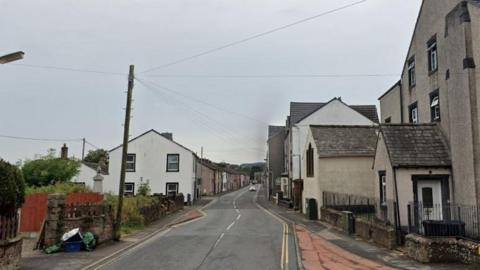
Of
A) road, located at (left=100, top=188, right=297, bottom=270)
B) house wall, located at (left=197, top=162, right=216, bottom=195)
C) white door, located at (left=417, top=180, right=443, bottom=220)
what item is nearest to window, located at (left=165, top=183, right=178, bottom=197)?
house wall, located at (left=197, top=162, right=216, bottom=195)

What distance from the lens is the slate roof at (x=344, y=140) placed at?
33.3m

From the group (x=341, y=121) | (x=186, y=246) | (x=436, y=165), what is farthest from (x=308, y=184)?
(x=186, y=246)

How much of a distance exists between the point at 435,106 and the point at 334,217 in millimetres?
9524

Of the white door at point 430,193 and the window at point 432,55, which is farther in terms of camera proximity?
the window at point 432,55

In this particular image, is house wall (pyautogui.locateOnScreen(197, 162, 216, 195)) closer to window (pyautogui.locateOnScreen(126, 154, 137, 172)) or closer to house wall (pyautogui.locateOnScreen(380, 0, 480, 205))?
window (pyautogui.locateOnScreen(126, 154, 137, 172))

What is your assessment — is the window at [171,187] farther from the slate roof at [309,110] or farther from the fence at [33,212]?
the fence at [33,212]

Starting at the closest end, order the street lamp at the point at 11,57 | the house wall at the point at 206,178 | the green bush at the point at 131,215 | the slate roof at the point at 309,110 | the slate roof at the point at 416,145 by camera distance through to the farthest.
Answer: the street lamp at the point at 11,57, the slate roof at the point at 416,145, the green bush at the point at 131,215, the slate roof at the point at 309,110, the house wall at the point at 206,178

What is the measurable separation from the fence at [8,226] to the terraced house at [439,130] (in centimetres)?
1378

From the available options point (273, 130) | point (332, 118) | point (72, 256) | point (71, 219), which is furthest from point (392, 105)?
point (273, 130)

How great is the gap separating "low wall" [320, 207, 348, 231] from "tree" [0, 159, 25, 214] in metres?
17.3

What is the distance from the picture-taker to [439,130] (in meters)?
22.1

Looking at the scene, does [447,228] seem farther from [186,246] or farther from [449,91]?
[186,246]

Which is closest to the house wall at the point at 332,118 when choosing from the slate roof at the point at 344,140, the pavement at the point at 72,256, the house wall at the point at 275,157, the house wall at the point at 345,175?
the slate roof at the point at 344,140

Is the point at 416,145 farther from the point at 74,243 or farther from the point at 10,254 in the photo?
the point at 10,254
